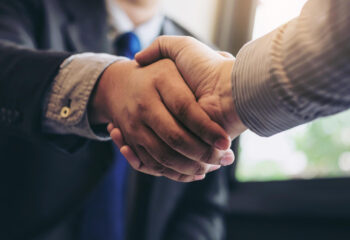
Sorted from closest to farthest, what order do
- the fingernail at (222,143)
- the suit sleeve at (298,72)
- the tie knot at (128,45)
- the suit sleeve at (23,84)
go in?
the suit sleeve at (298,72), the fingernail at (222,143), the suit sleeve at (23,84), the tie knot at (128,45)

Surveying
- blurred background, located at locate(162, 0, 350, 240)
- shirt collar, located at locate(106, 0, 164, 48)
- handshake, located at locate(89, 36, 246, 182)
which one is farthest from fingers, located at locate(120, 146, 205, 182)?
blurred background, located at locate(162, 0, 350, 240)

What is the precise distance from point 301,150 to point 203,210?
0.45m

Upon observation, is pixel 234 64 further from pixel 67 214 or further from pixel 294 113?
pixel 67 214

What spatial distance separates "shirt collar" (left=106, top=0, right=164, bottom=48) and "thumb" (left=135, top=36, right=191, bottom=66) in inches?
21.9

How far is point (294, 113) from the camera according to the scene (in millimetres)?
375

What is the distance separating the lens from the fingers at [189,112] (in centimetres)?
43

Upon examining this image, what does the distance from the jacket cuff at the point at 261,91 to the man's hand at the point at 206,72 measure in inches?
0.9

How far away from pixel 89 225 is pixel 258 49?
69cm

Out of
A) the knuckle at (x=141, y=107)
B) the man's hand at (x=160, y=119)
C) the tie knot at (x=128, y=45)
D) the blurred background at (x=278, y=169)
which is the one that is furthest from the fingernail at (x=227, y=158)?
the blurred background at (x=278, y=169)

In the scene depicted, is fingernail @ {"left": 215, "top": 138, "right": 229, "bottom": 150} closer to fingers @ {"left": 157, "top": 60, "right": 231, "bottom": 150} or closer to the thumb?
fingers @ {"left": 157, "top": 60, "right": 231, "bottom": 150}

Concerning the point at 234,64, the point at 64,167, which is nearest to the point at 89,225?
the point at 64,167

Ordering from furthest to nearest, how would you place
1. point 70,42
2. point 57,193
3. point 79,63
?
point 70,42 < point 57,193 < point 79,63

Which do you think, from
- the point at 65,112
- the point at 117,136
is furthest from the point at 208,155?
the point at 65,112

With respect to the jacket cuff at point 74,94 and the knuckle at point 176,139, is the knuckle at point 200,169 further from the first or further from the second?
the jacket cuff at point 74,94
